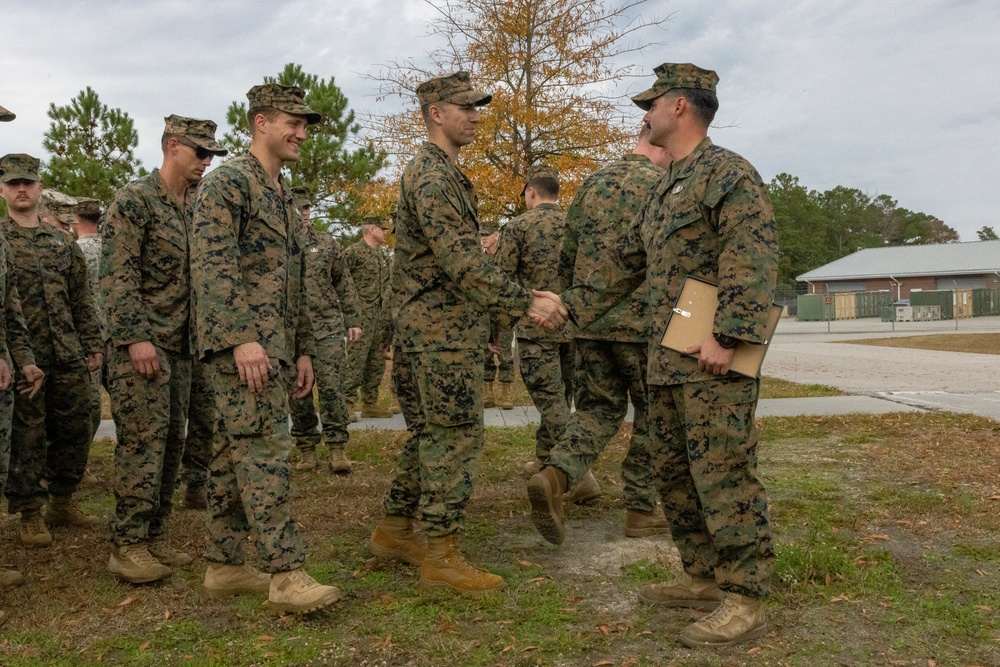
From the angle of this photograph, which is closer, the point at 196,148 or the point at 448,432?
the point at 448,432

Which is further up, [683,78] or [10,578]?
[683,78]

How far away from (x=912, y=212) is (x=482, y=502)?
11169 centimetres

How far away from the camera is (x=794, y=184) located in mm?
94125

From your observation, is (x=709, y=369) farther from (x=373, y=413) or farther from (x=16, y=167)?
(x=373, y=413)

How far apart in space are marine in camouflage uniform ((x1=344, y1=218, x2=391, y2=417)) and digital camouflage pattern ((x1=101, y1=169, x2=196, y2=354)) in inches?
→ 194

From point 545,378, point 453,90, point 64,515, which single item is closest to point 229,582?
point 64,515

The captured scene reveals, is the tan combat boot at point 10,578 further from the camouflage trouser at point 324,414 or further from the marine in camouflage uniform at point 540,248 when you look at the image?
the marine in camouflage uniform at point 540,248

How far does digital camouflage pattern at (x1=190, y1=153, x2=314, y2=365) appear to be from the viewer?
3938mm

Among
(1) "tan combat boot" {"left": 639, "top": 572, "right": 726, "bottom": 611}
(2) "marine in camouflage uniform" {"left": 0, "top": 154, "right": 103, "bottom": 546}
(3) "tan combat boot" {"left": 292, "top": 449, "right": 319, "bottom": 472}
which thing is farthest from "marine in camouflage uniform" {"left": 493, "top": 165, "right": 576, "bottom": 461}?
(2) "marine in camouflage uniform" {"left": 0, "top": 154, "right": 103, "bottom": 546}

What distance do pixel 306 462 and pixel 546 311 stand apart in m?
3.93

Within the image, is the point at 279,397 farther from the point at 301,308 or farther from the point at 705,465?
the point at 705,465

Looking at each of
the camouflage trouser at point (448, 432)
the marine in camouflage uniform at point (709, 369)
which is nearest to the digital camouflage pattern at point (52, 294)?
the camouflage trouser at point (448, 432)

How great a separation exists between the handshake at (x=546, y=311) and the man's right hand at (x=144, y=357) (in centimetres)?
198

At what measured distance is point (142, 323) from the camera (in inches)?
181
